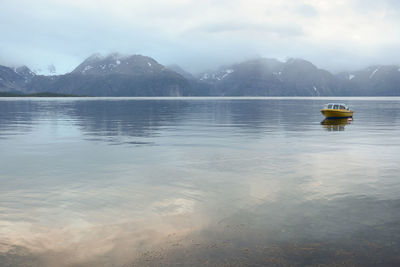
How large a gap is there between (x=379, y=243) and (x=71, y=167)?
20.2 m

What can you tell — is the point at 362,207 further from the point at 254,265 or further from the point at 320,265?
the point at 254,265

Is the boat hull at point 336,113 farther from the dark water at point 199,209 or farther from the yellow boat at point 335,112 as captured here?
the dark water at point 199,209

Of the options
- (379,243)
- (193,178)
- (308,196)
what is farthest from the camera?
(193,178)

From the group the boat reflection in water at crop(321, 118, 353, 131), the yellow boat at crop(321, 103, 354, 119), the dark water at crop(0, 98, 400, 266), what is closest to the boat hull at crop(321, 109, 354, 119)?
the yellow boat at crop(321, 103, 354, 119)

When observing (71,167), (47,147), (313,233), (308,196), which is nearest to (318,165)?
(308,196)

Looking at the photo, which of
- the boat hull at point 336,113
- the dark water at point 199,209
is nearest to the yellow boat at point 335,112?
the boat hull at point 336,113

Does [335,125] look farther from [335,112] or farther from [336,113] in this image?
[336,113]

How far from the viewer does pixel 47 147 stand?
36062 millimetres

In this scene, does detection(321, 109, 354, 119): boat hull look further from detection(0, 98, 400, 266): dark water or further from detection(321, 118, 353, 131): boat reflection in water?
detection(0, 98, 400, 266): dark water

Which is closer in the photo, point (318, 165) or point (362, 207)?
point (362, 207)

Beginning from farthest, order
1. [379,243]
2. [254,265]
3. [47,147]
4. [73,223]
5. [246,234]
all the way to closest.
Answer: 1. [47,147]
2. [73,223]
3. [246,234]
4. [379,243]
5. [254,265]

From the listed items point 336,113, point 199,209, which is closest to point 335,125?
point 336,113

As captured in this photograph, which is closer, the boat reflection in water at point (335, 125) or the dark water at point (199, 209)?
the dark water at point (199, 209)

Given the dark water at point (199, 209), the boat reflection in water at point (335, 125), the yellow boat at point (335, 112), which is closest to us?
the dark water at point (199, 209)
